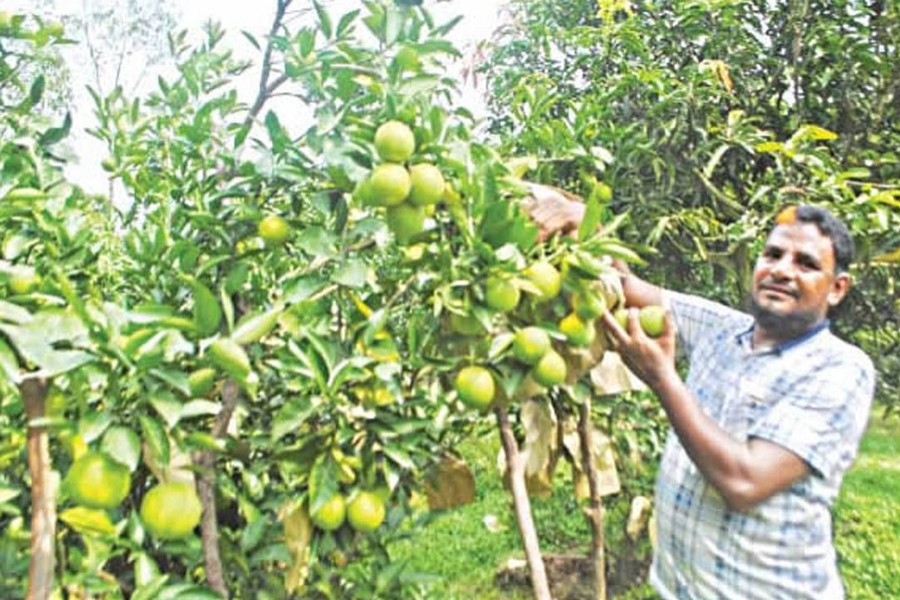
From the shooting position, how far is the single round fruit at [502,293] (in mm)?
1145

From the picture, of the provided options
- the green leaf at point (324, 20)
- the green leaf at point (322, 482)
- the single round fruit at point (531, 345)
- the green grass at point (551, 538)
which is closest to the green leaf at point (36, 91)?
the green leaf at point (324, 20)

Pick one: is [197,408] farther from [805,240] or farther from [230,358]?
[805,240]

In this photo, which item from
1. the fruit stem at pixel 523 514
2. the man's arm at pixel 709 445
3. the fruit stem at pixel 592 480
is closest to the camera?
Answer: the fruit stem at pixel 523 514

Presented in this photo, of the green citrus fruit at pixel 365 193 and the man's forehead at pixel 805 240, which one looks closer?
the green citrus fruit at pixel 365 193

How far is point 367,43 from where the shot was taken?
4.00ft

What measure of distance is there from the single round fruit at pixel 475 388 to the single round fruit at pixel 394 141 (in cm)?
31

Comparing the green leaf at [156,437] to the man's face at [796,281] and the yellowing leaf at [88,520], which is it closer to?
the yellowing leaf at [88,520]

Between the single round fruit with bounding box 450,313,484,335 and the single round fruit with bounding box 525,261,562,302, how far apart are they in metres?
0.09

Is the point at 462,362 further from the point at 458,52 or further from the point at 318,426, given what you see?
the point at 458,52

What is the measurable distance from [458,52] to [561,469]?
12.7 feet

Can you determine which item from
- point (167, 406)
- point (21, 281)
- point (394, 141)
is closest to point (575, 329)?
point (394, 141)

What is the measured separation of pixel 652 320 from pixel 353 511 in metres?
Result: 0.59

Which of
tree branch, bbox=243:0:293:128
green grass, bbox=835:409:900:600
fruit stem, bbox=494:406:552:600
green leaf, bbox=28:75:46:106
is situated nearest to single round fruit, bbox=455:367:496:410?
fruit stem, bbox=494:406:552:600

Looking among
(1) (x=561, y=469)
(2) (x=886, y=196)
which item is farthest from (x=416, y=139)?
(1) (x=561, y=469)
